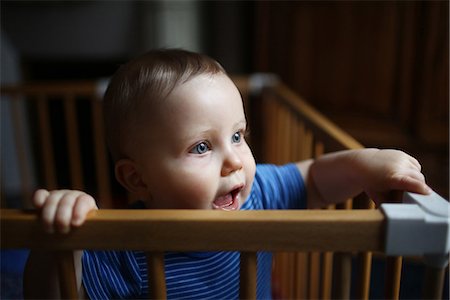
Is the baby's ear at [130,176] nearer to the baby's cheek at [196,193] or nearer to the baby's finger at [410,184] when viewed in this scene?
the baby's cheek at [196,193]

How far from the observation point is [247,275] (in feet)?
1.46

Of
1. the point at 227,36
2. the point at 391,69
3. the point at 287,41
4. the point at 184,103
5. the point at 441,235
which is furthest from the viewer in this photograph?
the point at 227,36

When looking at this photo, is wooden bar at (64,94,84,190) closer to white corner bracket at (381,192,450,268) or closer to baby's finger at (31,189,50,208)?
baby's finger at (31,189,50,208)

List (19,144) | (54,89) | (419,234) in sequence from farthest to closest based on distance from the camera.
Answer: (19,144), (54,89), (419,234)

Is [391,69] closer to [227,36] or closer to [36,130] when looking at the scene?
[227,36]

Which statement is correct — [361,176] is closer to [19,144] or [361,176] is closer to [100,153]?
[100,153]

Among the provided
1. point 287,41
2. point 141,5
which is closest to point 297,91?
point 287,41

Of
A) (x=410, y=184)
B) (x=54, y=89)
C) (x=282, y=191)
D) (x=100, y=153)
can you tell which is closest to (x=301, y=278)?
(x=282, y=191)

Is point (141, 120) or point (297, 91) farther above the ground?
point (141, 120)

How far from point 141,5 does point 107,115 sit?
1.81 m

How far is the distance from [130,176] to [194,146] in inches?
4.6

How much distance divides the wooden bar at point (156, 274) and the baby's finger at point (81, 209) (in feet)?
0.22

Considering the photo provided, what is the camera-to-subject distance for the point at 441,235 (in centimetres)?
41

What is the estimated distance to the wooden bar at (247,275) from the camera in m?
0.44
